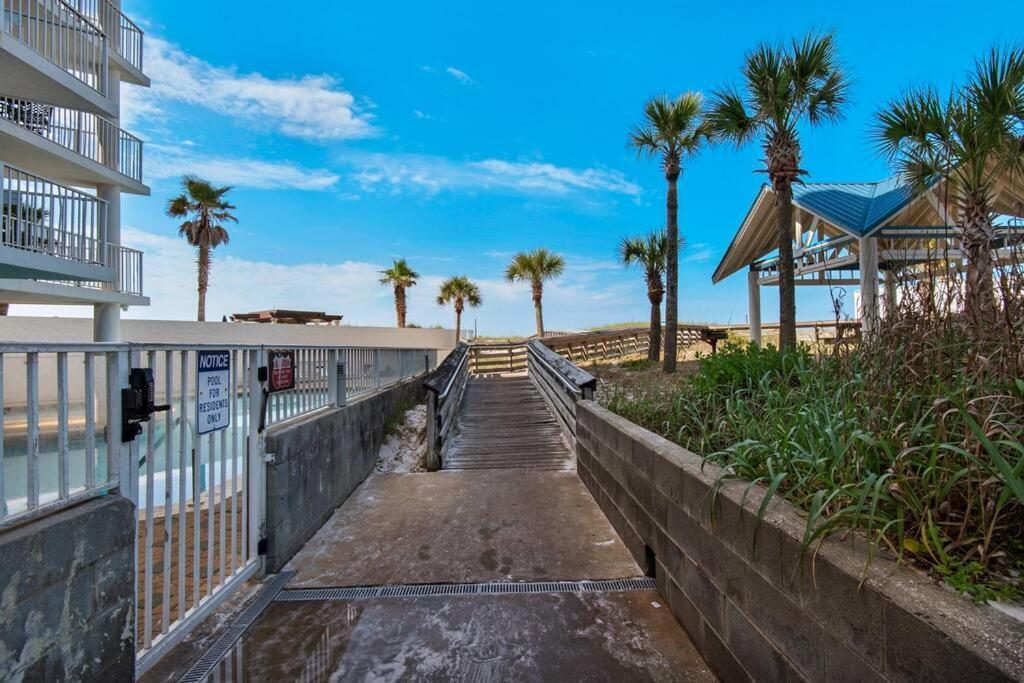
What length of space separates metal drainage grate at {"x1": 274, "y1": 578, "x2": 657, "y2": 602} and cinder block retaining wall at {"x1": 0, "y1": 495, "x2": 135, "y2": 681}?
107cm

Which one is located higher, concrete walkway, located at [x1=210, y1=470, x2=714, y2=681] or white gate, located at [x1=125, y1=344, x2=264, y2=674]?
white gate, located at [x1=125, y1=344, x2=264, y2=674]

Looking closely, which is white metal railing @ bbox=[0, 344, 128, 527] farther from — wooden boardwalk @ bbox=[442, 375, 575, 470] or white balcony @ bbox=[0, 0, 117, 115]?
white balcony @ bbox=[0, 0, 117, 115]

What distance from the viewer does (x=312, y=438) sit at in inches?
157

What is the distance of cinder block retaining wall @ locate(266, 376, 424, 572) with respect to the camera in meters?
3.34

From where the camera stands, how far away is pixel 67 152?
11359mm

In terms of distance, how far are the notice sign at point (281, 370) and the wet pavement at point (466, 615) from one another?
1211 mm

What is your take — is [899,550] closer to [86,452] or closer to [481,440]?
[86,452]

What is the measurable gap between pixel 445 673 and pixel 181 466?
1.62 meters

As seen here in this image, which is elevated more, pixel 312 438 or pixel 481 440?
pixel 312 438

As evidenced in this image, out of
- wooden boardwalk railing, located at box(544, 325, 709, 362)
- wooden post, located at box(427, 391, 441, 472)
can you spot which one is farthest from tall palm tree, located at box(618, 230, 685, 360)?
wooden post, located at box(427, 391, 441, 472)

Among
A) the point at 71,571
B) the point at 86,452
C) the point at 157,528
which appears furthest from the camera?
the point at 157,528

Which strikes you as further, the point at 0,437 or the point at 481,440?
the point at 481,440

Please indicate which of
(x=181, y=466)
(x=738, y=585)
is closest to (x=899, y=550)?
(x=738, y=585)

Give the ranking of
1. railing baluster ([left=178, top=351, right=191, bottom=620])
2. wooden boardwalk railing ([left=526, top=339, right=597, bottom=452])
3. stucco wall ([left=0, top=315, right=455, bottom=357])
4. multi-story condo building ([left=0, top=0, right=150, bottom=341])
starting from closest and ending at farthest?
railing baluster ([left=178, top=351, right=191, bottom=620]), wooden boardwalk railing ([left=526, top=339, right=597, bottom=452]), multi-story condo building ([left=0, top=0, right=150, bottom=341]), stucco wall ([left=0, top=315, right=455, bottom=357])
